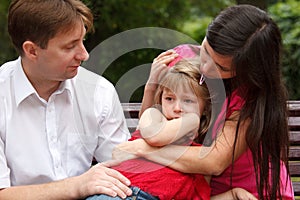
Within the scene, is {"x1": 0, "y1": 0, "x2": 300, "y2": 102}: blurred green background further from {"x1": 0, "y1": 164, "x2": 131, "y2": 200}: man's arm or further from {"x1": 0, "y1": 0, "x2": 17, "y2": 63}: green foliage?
{"x1": 0, "y1": 164, "x2": 131, "y2": 200}: man's arm

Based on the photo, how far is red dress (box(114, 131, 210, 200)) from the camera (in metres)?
3.09

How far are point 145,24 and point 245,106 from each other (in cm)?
524

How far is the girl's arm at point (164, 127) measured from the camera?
3.11 metres

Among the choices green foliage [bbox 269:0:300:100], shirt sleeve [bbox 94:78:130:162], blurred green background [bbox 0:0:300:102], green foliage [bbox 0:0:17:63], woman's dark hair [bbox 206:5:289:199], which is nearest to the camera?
woman's dark hair [bbox 206:5:289:199]

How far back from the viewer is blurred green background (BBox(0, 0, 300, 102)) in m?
6.86

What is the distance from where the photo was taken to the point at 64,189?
129 inches

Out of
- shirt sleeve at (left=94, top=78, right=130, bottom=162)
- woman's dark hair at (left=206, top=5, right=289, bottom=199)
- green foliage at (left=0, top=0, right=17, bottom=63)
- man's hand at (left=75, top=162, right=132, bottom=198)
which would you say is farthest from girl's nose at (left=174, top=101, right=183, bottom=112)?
green foliage at (left=0, top=0, right=17, bottom=63)

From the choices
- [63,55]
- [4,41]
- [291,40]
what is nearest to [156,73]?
[63,55]

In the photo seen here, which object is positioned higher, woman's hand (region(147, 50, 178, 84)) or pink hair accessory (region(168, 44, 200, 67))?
pink hair accessory (region(168, 44, 200, 67))

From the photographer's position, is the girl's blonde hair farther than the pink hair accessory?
No

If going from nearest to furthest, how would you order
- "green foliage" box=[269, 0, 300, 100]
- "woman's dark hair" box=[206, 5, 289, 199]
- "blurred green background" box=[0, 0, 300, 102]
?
"woman's dark hair" box=[206, 5, 289, 199] < "green foliage" box=[269, 0, 300, 100] < "blurred green background" box=[0, 0, 300, 102]

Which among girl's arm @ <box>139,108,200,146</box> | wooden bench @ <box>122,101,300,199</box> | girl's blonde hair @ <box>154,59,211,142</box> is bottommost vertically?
wooden bench @ <box>122,101,300,199</box>

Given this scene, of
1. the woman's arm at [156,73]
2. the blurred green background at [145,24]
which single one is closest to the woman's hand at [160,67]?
the woman's arm at [156,73]

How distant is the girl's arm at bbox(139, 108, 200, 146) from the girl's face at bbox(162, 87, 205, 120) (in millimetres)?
23
